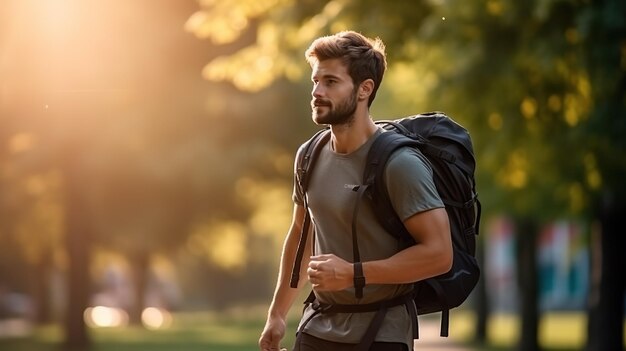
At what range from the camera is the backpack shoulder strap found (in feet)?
18.9

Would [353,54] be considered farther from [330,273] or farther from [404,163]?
[330,273]

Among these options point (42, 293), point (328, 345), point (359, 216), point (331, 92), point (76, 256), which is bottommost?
point (328, 345)

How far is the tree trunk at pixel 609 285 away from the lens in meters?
21.9

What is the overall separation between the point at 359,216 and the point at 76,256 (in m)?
26.0

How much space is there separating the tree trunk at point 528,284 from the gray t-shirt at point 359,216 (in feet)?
75.5

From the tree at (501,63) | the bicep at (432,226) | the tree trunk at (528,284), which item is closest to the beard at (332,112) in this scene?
the bicep at (432,226)

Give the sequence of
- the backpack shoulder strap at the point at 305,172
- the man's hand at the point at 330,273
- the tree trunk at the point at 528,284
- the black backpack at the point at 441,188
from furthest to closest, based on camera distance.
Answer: the tree trunk at the point at 528,284, the backpack shoulder strap at the point at 305,172, the black backpack at the point at 441,188, the man's hand at the point at 330,273

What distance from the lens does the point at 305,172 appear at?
5.74 metres

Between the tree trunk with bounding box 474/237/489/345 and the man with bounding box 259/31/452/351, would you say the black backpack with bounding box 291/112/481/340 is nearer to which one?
the man with bounding box 259/31/452/351

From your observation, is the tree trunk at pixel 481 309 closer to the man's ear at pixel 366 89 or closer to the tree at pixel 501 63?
the tree at pixel 501 63

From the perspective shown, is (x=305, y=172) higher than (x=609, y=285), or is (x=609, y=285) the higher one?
(x=609, y=285)

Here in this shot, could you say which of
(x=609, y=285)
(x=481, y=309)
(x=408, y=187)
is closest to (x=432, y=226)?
(x=408, y=187)

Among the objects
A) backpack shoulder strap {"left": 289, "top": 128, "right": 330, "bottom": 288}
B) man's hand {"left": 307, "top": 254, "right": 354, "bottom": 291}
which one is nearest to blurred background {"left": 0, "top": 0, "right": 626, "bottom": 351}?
backpack shoulder strap {"left": 289, "top": 128, "right": 330, "bottom": 288}

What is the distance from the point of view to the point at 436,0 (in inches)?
585
